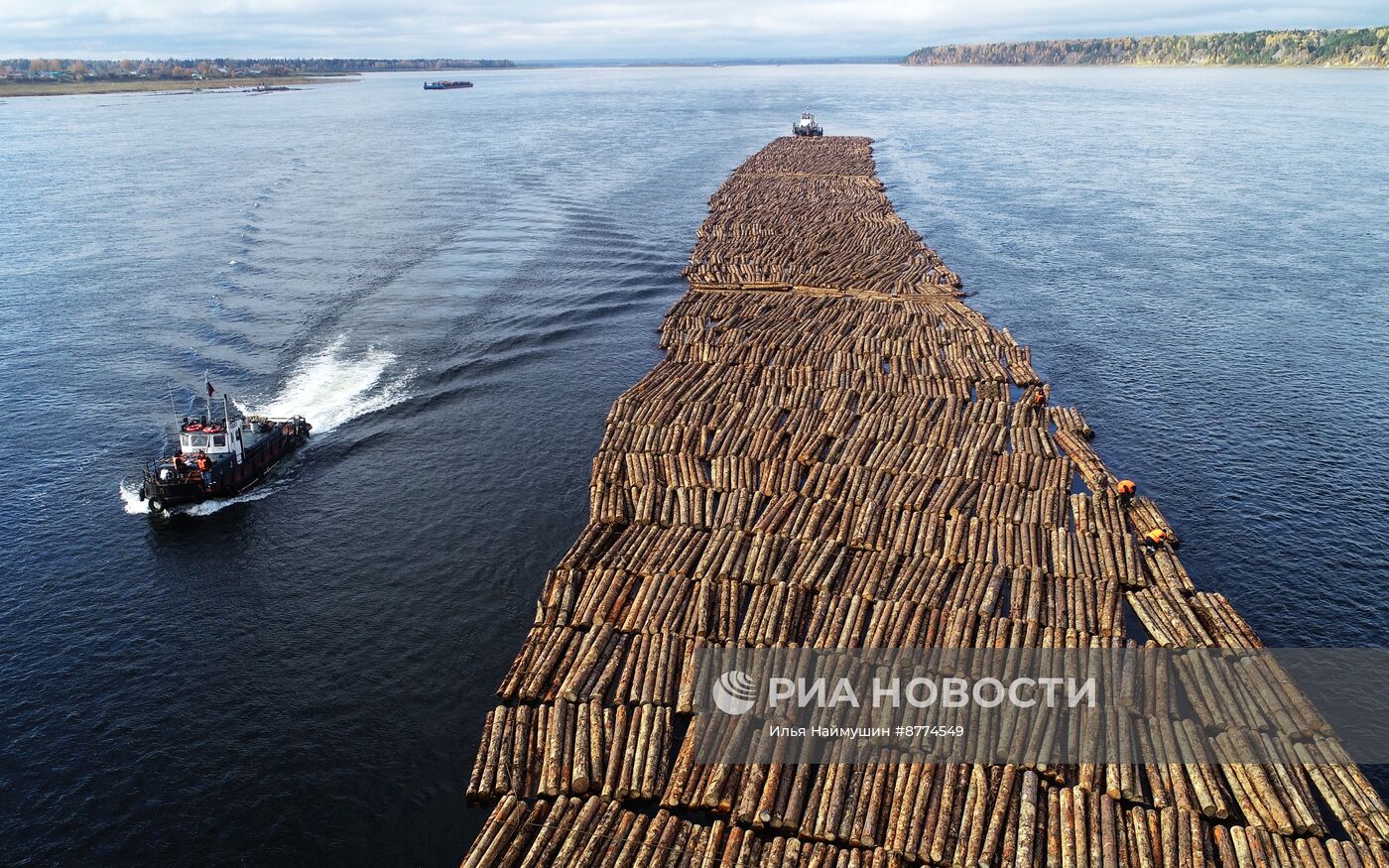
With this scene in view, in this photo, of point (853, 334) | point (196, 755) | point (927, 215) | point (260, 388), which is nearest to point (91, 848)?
point (196, 755)

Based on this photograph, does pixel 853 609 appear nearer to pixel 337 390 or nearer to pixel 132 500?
pixel 132 500

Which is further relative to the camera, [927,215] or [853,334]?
[927,215]

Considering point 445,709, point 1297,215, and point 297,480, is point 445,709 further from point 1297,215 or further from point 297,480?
point 1297,215

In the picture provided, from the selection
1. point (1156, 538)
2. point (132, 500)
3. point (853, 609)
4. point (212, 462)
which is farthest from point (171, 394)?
point (1156, 538)

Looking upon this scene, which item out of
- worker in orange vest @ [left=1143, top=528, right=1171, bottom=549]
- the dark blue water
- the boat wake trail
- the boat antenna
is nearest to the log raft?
worker in orange vest @ [left=1143, top=528, right=1171, bottom=549]

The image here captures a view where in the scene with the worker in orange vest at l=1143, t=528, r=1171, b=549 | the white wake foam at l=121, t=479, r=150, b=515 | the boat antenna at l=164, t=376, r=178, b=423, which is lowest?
the white wake foam at l=121, t=479, r=150, b=515

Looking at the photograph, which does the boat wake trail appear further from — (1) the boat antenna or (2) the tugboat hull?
(2) the tugboat hull
